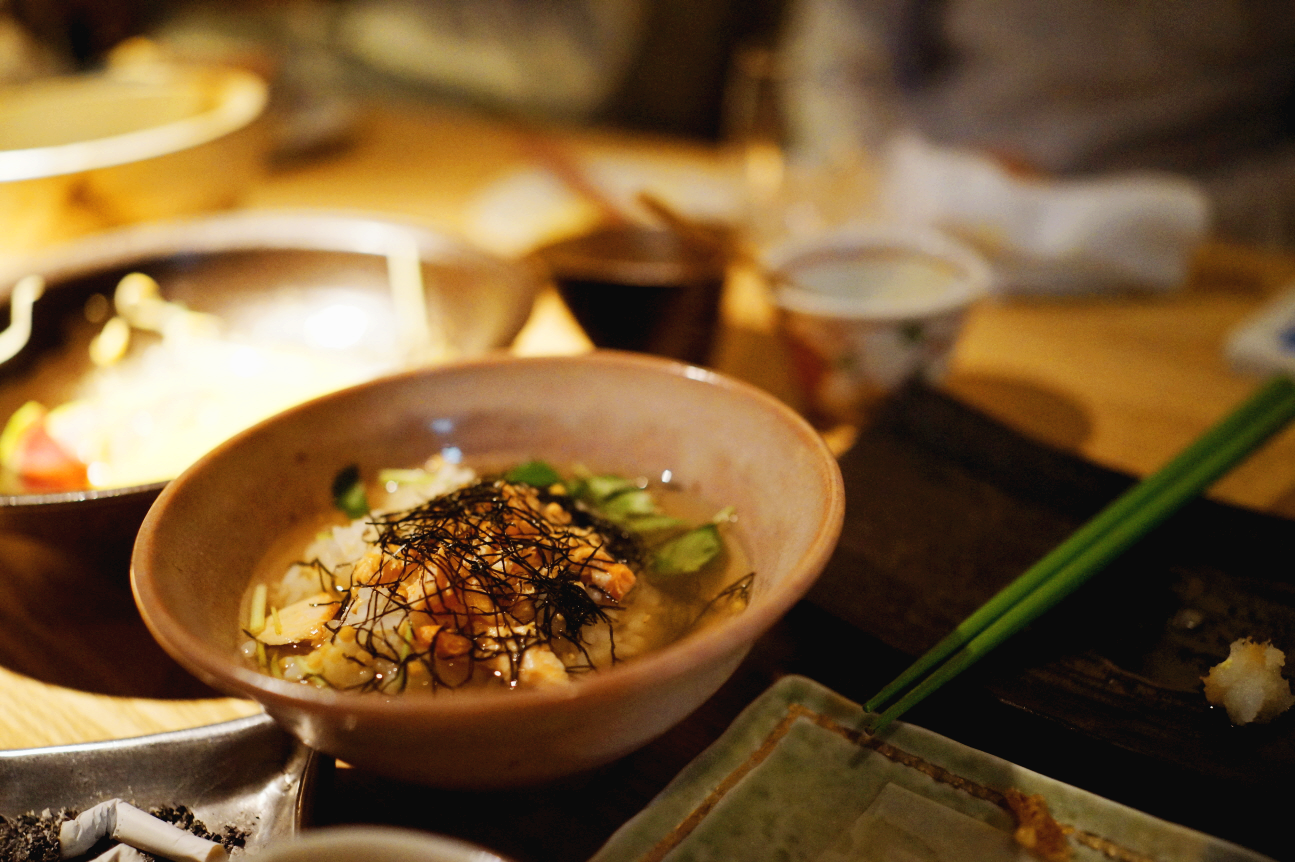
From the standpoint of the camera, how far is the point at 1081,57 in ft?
8.39

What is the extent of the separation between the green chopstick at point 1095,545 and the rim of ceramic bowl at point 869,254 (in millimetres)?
449

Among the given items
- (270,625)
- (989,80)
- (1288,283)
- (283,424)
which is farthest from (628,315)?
(989,80)

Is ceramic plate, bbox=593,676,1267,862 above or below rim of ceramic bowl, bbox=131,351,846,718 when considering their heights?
below

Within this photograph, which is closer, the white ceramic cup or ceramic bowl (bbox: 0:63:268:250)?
the white ceramic cup

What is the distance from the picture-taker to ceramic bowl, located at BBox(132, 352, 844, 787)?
1.81 ft

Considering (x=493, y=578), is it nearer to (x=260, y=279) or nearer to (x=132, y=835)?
(x=132, y=835)

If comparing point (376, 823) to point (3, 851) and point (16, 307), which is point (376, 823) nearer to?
point (3, 851)

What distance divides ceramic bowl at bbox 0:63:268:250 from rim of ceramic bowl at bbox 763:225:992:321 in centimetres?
106

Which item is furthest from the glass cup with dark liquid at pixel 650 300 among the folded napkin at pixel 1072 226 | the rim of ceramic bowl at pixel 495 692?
the folded napkin at pixel 1072 226

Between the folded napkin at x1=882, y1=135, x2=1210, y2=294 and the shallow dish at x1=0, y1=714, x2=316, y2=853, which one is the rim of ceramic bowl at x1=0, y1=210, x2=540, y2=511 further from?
the folded napkin at x1=882, y1=135, x2=1210, y2=294

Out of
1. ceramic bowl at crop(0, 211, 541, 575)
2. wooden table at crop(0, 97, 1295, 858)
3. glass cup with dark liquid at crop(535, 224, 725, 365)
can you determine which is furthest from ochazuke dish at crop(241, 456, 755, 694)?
glass cup with dark liquid at crop(535, 224, 725, 365)

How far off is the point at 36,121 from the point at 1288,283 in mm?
2676

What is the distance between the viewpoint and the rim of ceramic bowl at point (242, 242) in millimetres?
1361

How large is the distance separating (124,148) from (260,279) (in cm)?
35
